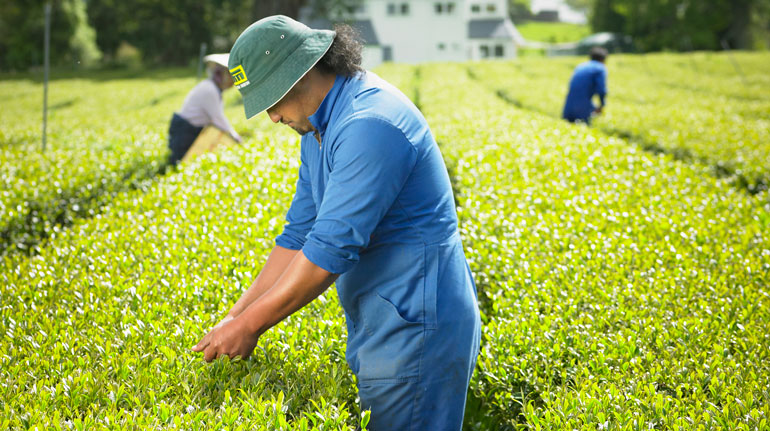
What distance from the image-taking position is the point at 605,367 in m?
3.07

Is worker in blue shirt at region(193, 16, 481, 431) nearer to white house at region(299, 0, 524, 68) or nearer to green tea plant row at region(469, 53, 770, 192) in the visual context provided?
green tea plant row at region(469, 53, 770, 192)

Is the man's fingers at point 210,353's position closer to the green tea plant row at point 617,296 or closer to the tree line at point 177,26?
the green tea plant row at point 617,296

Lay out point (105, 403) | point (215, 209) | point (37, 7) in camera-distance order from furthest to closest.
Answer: point (37, 7) < point (215, 209) < point (105, 403)

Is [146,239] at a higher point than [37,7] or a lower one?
lower

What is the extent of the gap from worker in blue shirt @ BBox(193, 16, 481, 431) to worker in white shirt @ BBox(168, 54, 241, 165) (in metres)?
5.99

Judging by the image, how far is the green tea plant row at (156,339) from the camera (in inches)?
96.7

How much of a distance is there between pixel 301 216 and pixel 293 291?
619mm

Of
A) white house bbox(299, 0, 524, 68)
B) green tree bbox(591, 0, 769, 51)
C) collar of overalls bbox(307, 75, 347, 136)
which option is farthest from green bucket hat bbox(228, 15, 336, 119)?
green tree bbox(591, 0, 769, 51)

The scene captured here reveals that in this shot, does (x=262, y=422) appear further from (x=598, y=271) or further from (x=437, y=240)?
(x=598, y=271)

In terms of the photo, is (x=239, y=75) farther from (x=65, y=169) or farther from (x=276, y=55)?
(x=65, y=169)

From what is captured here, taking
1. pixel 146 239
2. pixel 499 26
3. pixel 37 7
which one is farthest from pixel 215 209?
pixel 499 26

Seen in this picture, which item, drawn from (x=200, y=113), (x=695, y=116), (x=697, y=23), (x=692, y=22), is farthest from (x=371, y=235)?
(x=697, y=23)

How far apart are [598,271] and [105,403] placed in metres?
3.23

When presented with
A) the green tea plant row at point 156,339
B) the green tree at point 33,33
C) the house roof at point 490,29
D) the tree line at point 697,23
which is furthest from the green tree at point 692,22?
the green tea plant row at point 156,339
